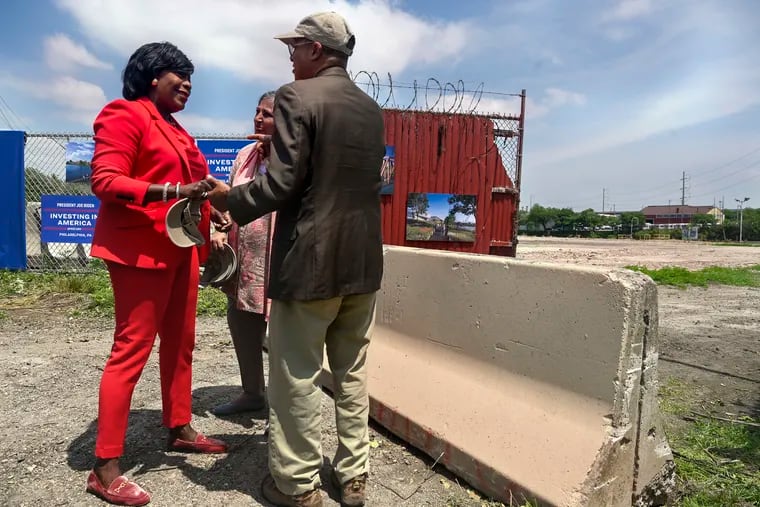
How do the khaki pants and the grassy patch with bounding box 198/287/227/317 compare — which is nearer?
the khaki pants

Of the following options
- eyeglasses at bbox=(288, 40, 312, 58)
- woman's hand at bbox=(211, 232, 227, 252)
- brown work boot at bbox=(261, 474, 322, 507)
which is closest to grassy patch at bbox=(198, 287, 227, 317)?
woman's hand at bbox=(211, 232, 227, 252)

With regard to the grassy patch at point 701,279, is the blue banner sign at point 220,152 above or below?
above

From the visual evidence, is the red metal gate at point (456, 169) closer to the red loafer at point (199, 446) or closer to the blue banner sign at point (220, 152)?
the blue banner sign at point (220, 152)

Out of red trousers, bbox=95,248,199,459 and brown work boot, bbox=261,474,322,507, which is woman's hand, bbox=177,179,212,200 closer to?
red trousers, bbox=95,248,199,459

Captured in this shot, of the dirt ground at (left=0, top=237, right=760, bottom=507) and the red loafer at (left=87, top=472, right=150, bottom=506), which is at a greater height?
the red loafer at (left=87, top=472, right=150, bottom=506)

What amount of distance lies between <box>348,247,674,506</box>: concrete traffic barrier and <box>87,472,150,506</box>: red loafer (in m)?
1.38

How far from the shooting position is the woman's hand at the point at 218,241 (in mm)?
3084

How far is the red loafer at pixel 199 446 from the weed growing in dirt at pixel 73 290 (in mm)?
3987

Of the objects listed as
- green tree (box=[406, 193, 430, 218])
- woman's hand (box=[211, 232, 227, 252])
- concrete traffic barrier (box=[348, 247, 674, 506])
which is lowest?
concrete traffic barrier (box=[348, 247, 674, 506])

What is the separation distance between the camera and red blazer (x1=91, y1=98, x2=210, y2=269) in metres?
2.29

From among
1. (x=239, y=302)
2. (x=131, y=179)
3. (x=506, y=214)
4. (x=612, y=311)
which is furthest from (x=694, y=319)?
(x=131, y=179)

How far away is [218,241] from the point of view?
121 inches

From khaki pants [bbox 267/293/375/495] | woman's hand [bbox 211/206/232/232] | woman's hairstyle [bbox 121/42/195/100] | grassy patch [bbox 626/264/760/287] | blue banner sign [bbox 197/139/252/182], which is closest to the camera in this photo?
khaki pants [bbox 267/293/375/495]

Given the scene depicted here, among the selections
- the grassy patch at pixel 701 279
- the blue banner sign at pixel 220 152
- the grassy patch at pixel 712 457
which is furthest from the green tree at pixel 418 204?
the grassy patch at pixel 712 457
